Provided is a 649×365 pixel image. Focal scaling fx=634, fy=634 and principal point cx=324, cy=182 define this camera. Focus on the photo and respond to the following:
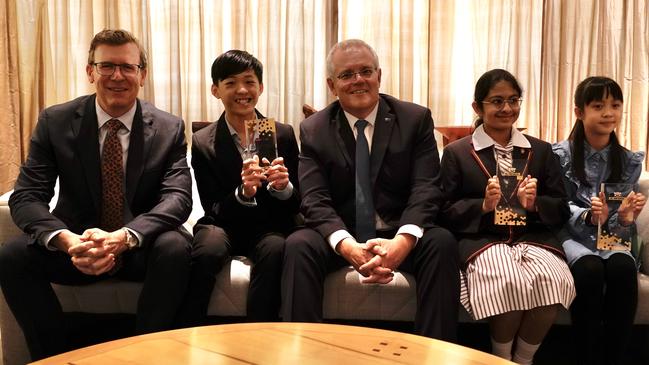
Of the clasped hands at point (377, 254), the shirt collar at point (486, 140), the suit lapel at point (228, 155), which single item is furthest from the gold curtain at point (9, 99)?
the shirt collar at point (486, 140)

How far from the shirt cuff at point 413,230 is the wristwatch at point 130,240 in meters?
0.94

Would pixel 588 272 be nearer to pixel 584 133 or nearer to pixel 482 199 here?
pixel 482 199

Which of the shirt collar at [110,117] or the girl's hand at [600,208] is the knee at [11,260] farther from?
the girl's hand at [600,208]

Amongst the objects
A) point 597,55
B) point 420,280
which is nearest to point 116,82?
Answer: point 420,280

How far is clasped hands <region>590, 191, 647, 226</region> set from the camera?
88.7 inches

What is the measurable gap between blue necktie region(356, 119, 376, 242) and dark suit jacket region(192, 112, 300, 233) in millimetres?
271

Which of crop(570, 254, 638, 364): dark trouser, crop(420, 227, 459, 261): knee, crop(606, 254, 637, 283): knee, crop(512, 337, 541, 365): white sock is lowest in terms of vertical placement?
Result: crop(512, 337, 541, 365): white sock

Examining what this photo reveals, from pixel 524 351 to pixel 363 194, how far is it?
32.1 inches

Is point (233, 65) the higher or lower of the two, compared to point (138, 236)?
higher

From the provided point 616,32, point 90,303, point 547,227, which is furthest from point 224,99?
point 616,32

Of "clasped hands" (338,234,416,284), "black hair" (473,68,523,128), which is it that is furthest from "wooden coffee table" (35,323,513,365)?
"black hair" (473,68,523,128)

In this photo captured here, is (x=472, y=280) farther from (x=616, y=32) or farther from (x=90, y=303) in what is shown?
(x=616, y=32)

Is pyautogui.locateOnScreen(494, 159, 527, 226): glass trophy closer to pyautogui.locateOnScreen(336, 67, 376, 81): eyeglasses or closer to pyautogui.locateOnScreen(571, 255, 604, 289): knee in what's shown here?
pyautogui.locateOnScreen(571, 255, 604, 289): knee

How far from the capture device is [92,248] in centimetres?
212
